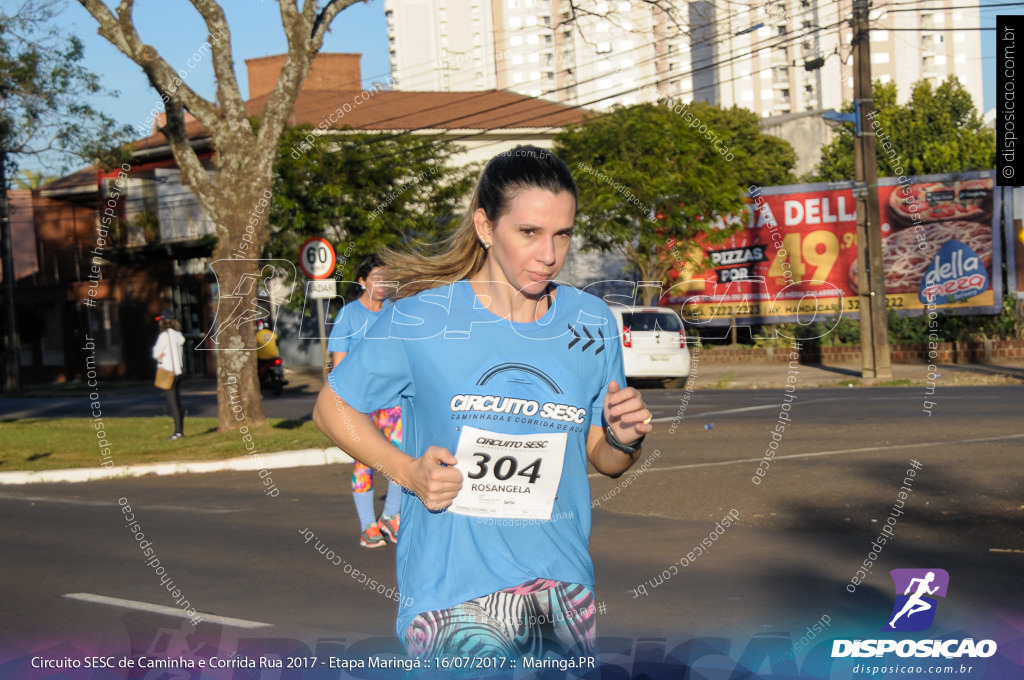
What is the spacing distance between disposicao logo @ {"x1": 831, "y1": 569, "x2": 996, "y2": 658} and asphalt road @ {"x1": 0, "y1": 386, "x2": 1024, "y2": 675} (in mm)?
92

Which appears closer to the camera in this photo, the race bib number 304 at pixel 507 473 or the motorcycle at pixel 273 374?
the race bib number 304 at pixel 507 473

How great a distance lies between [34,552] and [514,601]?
6899 millimetres

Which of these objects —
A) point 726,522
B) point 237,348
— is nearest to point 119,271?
point 237,348

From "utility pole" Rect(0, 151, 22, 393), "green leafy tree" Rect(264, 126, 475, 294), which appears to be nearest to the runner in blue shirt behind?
"green leafy tree" Rect(264, 126, 475, 294)

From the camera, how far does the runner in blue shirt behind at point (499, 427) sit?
2543 millimetres

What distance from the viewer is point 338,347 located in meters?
6.90

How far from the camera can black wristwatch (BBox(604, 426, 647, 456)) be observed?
272 cm

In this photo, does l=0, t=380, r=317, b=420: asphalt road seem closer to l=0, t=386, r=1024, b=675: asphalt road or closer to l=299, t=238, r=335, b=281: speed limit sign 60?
l=299, t=238, r=335, b=281: speed limit sign 60

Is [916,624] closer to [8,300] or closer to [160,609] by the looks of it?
[160,609]

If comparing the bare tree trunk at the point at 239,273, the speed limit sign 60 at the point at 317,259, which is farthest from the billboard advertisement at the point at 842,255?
the bare tree trunk at the point at 239,273

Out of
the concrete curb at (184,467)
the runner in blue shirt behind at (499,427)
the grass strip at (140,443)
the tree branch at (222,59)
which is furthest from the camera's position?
the tree branch at (222,59)

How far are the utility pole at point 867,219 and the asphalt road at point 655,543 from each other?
299 inches

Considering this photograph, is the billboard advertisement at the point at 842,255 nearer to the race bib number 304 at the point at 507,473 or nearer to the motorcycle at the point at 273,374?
the motorcycle at the point at 273,374

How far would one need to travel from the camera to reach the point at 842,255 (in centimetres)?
3050
